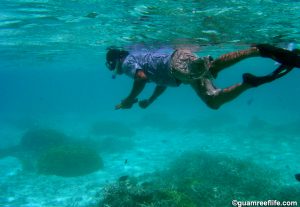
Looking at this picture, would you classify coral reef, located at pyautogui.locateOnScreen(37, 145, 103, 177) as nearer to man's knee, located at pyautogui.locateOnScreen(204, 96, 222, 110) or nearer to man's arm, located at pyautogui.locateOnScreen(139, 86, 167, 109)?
man's arm, located at pyautogui.locateOnScreen(139, 86, 167, 109)

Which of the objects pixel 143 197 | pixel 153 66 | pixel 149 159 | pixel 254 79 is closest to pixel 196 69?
pixel 254 79

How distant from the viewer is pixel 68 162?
22.1 meters

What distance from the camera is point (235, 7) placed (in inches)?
478

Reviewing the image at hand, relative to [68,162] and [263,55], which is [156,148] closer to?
[68,162]

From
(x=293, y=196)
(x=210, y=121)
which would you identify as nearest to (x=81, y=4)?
(x=293, y=196)

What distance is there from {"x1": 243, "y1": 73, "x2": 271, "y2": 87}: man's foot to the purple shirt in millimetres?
2270

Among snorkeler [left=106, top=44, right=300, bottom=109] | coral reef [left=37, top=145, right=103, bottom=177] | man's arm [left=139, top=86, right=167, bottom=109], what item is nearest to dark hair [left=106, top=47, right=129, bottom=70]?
snorkeler [left=106, top=44, right=300, bottom=109]

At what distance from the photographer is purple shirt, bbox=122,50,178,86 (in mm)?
8133

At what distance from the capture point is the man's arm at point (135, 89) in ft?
27.6

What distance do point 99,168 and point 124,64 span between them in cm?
1466

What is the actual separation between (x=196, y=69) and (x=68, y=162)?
17.6 meters

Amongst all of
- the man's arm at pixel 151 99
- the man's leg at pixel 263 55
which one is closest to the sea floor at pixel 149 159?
the man's arm at pixel 151 99

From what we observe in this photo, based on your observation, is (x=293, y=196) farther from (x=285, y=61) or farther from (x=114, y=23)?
(x=114, y=23)

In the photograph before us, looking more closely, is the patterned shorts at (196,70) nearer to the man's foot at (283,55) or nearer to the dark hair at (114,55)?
Answer: the man's foot at (283,55)
